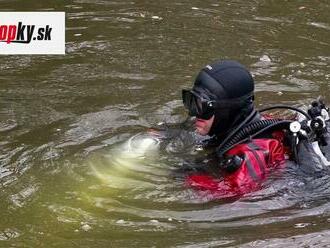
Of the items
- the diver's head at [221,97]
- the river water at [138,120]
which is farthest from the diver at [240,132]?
the river water at [138,120]

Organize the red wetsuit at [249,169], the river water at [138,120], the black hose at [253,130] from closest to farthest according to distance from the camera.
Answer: the river water at [138,120]
the red wetsuit at [249,169]
the black hose at [253,130]

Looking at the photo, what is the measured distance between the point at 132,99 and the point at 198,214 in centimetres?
231

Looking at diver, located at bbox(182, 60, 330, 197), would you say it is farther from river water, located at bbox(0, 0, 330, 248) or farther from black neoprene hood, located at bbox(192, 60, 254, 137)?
river water, located at bbox(0, 0, 330, 248)

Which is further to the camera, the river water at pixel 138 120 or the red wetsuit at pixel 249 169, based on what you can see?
the red wetsuit at pixel 249 169

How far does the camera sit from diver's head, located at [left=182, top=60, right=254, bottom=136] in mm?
4625

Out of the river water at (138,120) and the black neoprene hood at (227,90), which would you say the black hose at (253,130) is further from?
the river water at (138,120)

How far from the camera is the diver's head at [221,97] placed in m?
4.62

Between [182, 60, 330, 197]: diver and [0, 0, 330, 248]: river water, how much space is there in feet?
0.43

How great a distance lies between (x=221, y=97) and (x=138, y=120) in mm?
1591

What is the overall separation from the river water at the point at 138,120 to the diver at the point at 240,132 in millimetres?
131

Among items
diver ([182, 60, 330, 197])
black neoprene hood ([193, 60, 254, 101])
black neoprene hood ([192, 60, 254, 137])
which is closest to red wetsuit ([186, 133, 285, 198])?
diver ([182, 60, 330, 197])

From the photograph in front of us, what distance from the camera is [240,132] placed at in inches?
182

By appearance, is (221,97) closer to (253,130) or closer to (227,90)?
(227,90)

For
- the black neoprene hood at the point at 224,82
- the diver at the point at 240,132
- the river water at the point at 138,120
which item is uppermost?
→ the black neoprene hood at the point at 224,82
